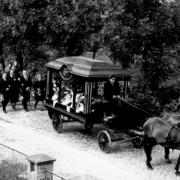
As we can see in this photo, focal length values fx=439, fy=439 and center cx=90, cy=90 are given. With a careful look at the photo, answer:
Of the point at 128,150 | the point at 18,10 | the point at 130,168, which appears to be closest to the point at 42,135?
the point at 128,150

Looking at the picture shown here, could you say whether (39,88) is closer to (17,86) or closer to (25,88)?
(25,88)

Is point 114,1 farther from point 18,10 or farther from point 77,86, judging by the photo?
point 18,10

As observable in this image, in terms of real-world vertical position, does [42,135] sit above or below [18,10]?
below

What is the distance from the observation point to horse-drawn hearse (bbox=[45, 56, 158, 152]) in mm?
13358

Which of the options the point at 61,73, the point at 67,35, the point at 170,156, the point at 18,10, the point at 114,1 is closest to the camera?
the point at 170,156

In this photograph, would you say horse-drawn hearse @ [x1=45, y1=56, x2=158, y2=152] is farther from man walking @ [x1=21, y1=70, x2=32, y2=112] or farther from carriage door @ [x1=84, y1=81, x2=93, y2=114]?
man walking @ [x1=21, y1=70, x2=32, y2=112]

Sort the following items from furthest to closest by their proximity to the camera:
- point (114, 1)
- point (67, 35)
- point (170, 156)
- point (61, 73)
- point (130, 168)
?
point (67, 35)
point (114, 1)
point (61, 73)
point (170, 156)
point (130, 168)

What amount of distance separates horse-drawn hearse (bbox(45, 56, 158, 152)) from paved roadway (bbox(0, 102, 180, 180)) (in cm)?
48

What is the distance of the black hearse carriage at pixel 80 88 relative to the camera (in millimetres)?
13553

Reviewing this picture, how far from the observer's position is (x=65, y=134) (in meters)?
15.3

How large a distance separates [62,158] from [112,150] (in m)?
1.78

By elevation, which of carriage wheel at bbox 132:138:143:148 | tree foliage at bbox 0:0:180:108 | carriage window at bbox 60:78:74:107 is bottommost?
carriage wheel at bbox 132:138:143:148

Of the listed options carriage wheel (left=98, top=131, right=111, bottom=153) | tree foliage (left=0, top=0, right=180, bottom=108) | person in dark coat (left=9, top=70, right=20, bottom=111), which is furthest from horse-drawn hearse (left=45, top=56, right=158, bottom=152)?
person in dark coat (left=9, top=70, right=20, bottom=111)

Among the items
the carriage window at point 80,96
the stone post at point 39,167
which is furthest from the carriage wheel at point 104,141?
the stone post at point 39,167
